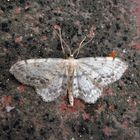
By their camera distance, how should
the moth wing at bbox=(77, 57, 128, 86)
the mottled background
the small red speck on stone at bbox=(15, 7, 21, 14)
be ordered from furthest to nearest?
the small red speck on stone at bbox=(15, 7, 21, 14), the moth wing at bbox=(77, 57, 128, 86), the mottled background

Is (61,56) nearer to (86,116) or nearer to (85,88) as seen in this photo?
(85,88)

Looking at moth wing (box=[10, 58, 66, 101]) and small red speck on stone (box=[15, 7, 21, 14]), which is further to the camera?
small red speck on stone (box=[15, 7, 21, 14])

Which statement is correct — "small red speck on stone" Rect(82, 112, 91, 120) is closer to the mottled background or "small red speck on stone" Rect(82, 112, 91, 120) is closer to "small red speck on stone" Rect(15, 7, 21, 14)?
the mottled background

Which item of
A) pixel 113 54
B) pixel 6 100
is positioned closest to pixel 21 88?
pixel 6 100

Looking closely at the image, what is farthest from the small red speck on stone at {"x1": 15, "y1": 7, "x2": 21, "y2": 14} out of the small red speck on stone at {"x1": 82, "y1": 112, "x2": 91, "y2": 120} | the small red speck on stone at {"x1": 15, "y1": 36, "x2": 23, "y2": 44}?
the small red speck on stone at {"x1": 82, "y1": 112, "x2": 91, "y2": 120}

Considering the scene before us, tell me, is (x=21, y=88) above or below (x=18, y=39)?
below

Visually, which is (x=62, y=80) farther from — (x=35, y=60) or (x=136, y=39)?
(x=136, y=39)

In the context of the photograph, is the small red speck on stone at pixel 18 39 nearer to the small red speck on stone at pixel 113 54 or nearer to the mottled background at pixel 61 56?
the mottled background at pixel 61 56
